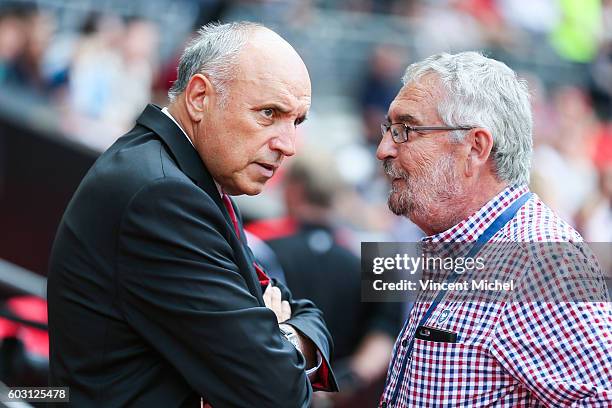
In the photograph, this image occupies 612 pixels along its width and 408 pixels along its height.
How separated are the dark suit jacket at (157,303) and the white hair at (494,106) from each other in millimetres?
774

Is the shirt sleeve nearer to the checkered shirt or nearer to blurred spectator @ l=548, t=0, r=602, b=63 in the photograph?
→ the checkered shirt

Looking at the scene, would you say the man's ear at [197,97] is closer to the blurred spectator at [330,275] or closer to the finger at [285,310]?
the finger at [285,310]

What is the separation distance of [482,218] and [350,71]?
379 inches

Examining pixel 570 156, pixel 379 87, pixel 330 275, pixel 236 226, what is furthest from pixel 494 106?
pixel 570 156

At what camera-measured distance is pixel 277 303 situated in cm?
292

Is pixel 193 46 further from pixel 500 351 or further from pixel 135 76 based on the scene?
pixel 135 76

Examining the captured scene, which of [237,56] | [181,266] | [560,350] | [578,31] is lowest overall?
[560,350]

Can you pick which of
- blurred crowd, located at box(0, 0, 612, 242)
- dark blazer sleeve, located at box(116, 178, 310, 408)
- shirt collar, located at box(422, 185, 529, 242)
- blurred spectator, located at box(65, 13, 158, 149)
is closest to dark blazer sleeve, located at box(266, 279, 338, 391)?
dark blazer sleeve, located at box(116, 178, 310, 408)

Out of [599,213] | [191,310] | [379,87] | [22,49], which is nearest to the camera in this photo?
[191,310]

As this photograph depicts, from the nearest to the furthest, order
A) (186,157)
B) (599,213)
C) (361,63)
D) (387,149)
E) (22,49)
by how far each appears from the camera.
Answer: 1. (186,157)
2. (387,149)
3. (22,49)
4. (599,213)
5. (361,63)

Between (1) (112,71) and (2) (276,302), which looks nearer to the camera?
(2) (276,302)

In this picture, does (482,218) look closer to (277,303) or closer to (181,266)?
(277,303)

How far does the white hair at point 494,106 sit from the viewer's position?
276 cm

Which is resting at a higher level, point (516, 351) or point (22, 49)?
point (22, 49)
